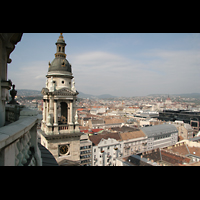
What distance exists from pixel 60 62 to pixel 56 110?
3820mm

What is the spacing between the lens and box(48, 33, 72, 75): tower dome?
1355 centimetres

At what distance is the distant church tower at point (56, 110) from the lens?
42.4 feet

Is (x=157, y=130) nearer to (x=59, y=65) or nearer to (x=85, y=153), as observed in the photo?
(x=85, y=153)

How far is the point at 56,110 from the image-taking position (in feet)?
44.2

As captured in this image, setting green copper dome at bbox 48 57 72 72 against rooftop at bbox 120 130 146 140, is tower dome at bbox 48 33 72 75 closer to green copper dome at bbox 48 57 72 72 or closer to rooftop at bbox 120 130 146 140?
green copper dome at bbox 48 57 72 72

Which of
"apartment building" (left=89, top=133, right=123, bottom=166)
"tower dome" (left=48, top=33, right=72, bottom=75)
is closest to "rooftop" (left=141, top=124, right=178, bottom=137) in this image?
"apartment building" (left=89, top=133, right=123, bottom=166)

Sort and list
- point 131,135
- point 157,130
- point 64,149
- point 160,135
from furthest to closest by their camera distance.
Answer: point 160,135 < point 157,130 < point 131,135 < point 64,149

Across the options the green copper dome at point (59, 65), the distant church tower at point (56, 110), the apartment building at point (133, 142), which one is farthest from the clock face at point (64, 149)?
the apartment building at point (133, 142)

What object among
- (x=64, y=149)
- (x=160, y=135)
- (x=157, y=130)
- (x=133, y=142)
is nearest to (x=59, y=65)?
(x=64, y=149)

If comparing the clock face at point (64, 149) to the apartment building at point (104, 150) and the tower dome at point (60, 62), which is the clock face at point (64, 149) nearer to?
the tower dome at point (60, 62)

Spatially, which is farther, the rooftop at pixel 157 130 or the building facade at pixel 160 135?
the rooftop at pixel 157 130

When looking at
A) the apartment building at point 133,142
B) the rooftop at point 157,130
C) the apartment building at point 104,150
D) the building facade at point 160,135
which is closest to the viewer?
the apartment building at point 104,150

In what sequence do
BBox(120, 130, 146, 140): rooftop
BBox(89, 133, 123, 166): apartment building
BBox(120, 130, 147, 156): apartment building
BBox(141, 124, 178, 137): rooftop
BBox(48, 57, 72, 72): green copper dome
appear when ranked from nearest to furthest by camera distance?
Result: BBox(48, 57, 72, 72): green copper dome, BBox(89, 133, 123, 166): apartment building, BBox(120, 130, 147, 156): apartment building, BBox(120, 130, 146, 140): rooftop, BBox(141, 124, 178, 137): rooftop

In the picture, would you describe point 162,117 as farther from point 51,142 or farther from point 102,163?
point 51,142
